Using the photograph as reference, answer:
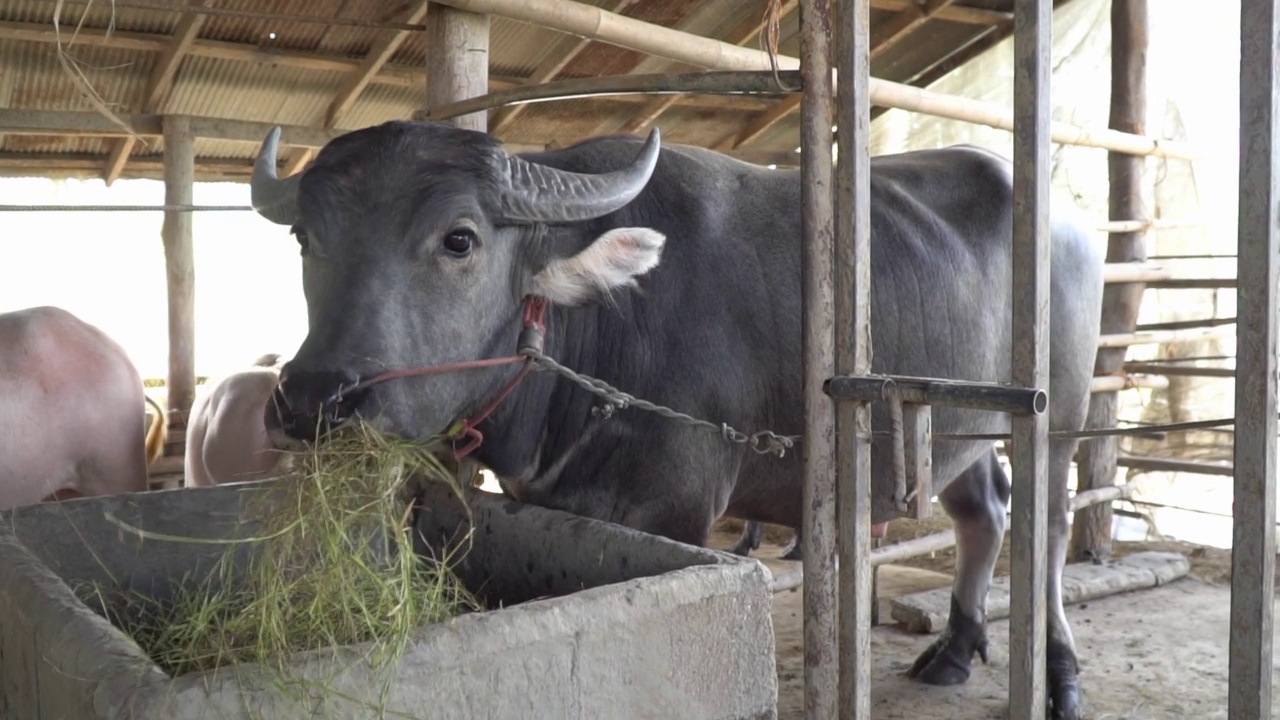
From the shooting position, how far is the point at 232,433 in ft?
17.6

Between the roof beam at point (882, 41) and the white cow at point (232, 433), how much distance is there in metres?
5.35

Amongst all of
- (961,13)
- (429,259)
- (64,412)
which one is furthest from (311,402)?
(961,13)

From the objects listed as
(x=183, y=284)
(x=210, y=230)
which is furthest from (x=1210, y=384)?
(x=210, y=230)

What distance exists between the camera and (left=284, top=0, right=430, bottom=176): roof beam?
794 centimetres

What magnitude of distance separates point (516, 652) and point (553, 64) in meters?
7.44

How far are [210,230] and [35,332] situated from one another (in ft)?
28.7

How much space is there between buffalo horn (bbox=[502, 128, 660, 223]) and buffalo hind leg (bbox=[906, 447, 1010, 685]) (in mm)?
2384

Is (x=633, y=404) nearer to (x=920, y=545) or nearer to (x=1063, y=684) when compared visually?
(x=1063, y=684)

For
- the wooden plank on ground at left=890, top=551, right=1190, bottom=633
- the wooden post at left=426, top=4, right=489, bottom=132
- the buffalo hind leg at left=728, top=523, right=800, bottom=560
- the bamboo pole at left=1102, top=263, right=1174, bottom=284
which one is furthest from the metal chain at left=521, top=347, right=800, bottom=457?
the bamboo pole at left=1102, top=263, right=1174, bottom=284

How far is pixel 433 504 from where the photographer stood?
303cm

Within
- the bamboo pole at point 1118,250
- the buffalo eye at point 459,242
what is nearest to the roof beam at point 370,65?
the bamboo pole at point 1118,250

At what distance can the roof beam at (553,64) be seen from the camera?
335 inches

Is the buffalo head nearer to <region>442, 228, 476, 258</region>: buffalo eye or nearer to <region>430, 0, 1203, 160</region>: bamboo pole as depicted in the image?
<region>442, 228, 476, 258</region>: buffalo eye

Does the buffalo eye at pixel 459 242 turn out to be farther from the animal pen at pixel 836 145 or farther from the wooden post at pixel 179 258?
the wooden post at pixel 179 258
